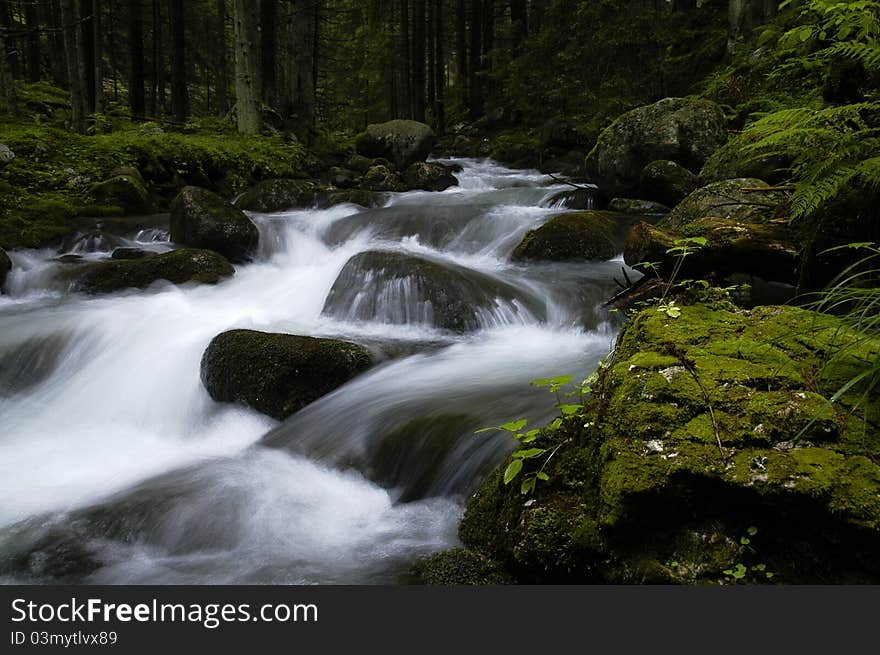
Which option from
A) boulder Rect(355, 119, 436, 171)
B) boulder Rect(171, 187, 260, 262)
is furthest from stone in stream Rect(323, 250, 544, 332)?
boulder Rect(355, 119, 436, 171)

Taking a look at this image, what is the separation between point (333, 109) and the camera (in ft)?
118

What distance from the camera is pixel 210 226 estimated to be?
9.45m

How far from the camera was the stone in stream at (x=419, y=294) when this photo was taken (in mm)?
6820

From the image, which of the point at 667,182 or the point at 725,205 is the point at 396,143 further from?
the point at 725,205

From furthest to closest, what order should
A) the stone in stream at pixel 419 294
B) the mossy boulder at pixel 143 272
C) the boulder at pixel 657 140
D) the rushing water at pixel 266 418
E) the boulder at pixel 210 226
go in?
the boulder at pixel 657 140
the boulder at pixel 210 226
the mossy boulder at pixel 143 272
the stone in stream at pixel 419 294
the rushing water at pixel 266 418

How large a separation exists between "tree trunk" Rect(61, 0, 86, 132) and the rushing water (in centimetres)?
529

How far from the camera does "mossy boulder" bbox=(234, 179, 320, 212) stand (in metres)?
12.4

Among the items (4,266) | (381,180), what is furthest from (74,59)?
(381,180)

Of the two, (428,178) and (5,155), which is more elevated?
(5,155)

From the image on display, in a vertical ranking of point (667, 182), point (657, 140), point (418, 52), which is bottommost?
point (667, 182)

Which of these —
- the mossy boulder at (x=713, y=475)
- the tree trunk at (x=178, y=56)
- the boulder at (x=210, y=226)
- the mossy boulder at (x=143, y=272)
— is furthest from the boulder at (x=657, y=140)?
the tree trunk at (x=178, y=56)

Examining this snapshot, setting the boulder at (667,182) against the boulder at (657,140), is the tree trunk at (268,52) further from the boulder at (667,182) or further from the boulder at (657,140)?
the boulder at (667,182)

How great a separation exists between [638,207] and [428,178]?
21.1 feet

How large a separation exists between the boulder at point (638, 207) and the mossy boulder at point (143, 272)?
256 inches
